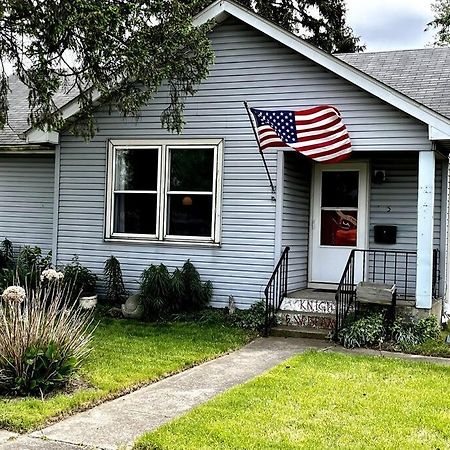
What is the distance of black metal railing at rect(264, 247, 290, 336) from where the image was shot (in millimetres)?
9630

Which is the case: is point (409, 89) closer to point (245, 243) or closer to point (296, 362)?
point (245, 243)

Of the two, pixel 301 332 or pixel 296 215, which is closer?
pixel 301 332

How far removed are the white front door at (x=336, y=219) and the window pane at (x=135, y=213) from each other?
276 centimetres

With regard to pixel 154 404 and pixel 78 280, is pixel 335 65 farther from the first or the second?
pixel 154 404

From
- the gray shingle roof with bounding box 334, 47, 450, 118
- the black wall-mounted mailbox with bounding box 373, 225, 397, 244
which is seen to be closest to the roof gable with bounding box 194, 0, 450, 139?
the gray shingle roof with bounding box 334, 47, 450, 118

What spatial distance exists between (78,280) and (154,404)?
17.7 ft

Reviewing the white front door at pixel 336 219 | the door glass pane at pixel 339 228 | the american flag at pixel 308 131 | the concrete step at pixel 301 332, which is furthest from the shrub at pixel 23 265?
the door glass pane at pixel 339 228

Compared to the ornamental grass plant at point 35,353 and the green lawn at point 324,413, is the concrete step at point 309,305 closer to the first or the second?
the green lawn at point 324,413

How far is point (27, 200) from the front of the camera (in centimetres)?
1340

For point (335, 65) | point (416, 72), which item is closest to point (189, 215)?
point (335, 65)

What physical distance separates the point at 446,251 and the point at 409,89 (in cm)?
288

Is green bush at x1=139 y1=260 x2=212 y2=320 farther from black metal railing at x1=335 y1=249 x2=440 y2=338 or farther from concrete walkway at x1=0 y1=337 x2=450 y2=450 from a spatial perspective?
black metal railing at x1=335 y1=249 x2=440 y2=338

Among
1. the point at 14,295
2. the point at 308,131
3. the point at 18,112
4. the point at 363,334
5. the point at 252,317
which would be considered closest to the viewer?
the point at 14,295

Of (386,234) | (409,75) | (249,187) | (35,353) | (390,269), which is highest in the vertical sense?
(409,75)
